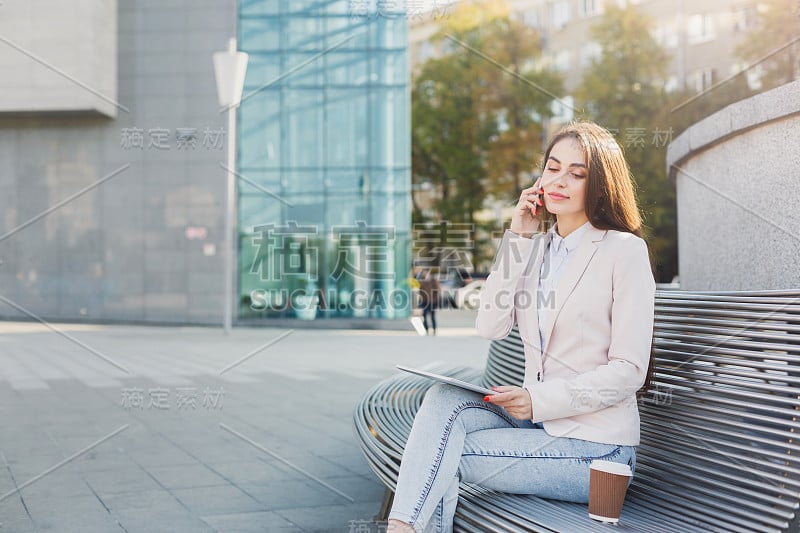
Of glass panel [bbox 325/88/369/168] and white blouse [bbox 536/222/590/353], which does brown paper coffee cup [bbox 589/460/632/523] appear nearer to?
white blouse [bbox 536/222/590/353]

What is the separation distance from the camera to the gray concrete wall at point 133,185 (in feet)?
73.8

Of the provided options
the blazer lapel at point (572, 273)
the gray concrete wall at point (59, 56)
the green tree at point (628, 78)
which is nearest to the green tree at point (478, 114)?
the green tree at point (628, 78)

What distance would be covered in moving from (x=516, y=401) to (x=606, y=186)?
0.83m

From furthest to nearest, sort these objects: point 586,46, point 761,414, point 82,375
Result: point 586,46 < point 82,375 < point 761,414

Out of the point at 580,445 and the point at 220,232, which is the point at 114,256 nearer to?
the point at 220,232

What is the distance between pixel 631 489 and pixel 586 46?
152ft

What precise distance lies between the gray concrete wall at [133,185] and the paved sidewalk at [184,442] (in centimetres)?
919

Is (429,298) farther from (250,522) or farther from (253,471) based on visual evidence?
(250,522)

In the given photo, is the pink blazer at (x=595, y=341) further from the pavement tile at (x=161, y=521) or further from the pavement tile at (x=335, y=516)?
the pavement tile at (x=161, y=521)

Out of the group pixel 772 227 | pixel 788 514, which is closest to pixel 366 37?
pixel 772 227

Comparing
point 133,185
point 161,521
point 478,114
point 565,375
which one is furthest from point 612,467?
point 478,114

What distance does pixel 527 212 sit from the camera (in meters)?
3.32

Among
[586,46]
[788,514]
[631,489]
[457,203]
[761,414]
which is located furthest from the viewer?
[586,46]

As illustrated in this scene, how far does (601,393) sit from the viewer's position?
286 centimetres
